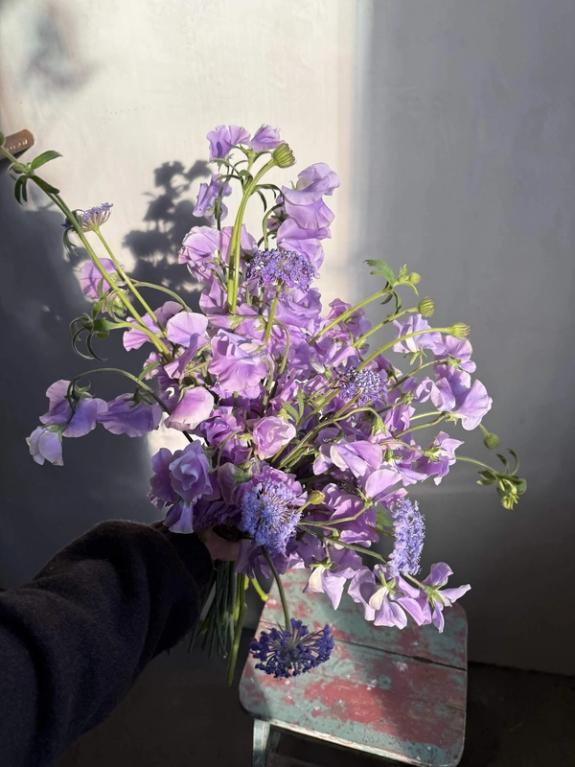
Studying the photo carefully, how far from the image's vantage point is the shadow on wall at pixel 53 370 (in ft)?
3.13

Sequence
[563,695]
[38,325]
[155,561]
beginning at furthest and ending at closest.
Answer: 1. [563,695]
2. [38,325]
3. [155,561]

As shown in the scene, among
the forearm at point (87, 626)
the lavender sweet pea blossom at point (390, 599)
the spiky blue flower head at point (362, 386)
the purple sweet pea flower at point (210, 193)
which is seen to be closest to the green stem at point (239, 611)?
the forearm at point (87, 626)

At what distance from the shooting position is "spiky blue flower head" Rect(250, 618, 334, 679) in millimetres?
607

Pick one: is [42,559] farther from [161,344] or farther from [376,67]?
[376,67]

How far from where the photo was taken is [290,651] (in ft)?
1.99

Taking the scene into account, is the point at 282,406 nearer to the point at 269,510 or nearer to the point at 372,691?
the point at 269,510

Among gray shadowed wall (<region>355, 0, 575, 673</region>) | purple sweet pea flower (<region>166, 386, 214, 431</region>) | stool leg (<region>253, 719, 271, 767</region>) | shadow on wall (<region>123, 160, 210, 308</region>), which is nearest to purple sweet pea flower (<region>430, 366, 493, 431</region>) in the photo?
purple sweet pea flower (<region>166, 386, 214, 431</region>)

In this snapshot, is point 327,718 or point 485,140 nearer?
point 485,140

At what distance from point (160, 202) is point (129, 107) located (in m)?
0.13

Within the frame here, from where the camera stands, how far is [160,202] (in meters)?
0.90

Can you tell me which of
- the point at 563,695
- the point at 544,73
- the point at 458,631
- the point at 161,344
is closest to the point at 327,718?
the point at 458,631

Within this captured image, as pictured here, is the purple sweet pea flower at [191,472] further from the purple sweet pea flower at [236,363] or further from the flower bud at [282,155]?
the flower bud at [282,155]

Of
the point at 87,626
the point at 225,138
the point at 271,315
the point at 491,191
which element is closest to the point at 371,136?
the point at 491,191

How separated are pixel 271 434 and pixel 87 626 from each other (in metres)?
0.24
